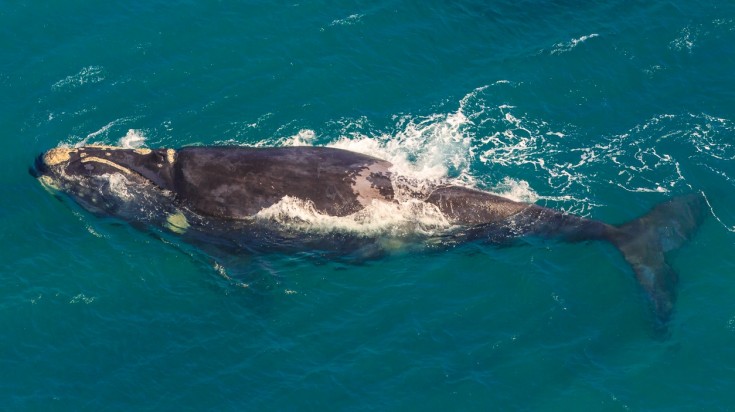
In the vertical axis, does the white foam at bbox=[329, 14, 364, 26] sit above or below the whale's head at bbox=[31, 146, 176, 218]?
above

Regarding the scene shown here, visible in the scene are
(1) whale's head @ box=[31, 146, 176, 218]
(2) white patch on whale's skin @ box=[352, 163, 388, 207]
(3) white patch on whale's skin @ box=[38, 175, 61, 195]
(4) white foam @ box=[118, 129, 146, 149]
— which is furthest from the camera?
(4) white foam @ box=[118, 129, 146, 149]

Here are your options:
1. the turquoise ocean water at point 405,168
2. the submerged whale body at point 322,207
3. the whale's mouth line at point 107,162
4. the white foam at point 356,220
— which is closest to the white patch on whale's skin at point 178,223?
the submerged whale body at point 322,207

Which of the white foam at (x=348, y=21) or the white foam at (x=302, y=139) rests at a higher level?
the white foam at (x=348, y=21)

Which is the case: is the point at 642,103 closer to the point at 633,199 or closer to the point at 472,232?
the point at 633,199

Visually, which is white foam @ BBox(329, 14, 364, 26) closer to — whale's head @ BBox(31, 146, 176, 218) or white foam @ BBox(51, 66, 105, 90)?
white foam @ BBox(51, 66, 105, 90)

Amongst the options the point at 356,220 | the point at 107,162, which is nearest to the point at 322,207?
→ the point at 356,220

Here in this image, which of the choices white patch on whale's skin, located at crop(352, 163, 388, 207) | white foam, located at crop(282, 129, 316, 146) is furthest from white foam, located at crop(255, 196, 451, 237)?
white foam, located at crop(282, 129, 316, 146)

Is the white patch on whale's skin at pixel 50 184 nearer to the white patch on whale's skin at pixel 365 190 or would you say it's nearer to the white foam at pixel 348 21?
the white patch on whale's skin at pixel 365 190
